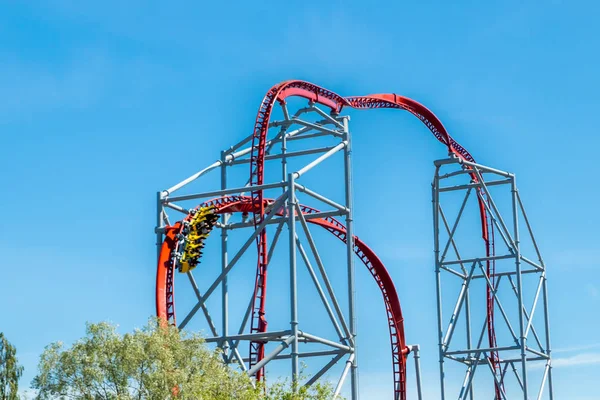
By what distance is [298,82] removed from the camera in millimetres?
37594

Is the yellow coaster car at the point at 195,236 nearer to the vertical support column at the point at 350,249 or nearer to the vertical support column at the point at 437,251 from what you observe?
the vertical support column at the point at 350,249

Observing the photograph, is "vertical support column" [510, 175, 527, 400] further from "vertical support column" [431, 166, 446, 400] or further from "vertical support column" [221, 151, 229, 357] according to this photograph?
"vertical support column" [221, 151, 229, 357]

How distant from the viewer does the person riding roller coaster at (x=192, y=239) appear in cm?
3450

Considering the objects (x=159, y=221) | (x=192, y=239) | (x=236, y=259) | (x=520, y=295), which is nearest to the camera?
(x=236, y=259)

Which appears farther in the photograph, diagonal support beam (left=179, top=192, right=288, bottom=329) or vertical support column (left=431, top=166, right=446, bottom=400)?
vertical support column (left=431, top=166, right=446, bottom=400)

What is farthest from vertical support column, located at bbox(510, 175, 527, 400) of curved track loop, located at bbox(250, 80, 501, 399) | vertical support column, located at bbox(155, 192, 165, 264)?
vertical support column, located at bbox(155, 192, 165, 264)

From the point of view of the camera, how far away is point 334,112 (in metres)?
40.0

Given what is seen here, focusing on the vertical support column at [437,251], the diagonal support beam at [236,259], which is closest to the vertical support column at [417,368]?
the vertical support column at [437,251]

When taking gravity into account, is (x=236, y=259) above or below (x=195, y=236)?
below

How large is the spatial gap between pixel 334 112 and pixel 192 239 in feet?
24.9

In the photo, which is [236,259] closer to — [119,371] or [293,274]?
[293,274]

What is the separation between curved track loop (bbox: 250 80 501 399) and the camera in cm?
3488

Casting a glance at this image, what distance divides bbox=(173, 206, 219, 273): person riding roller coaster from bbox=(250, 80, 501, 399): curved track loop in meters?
1.39

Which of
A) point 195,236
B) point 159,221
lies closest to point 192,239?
point 195,236
